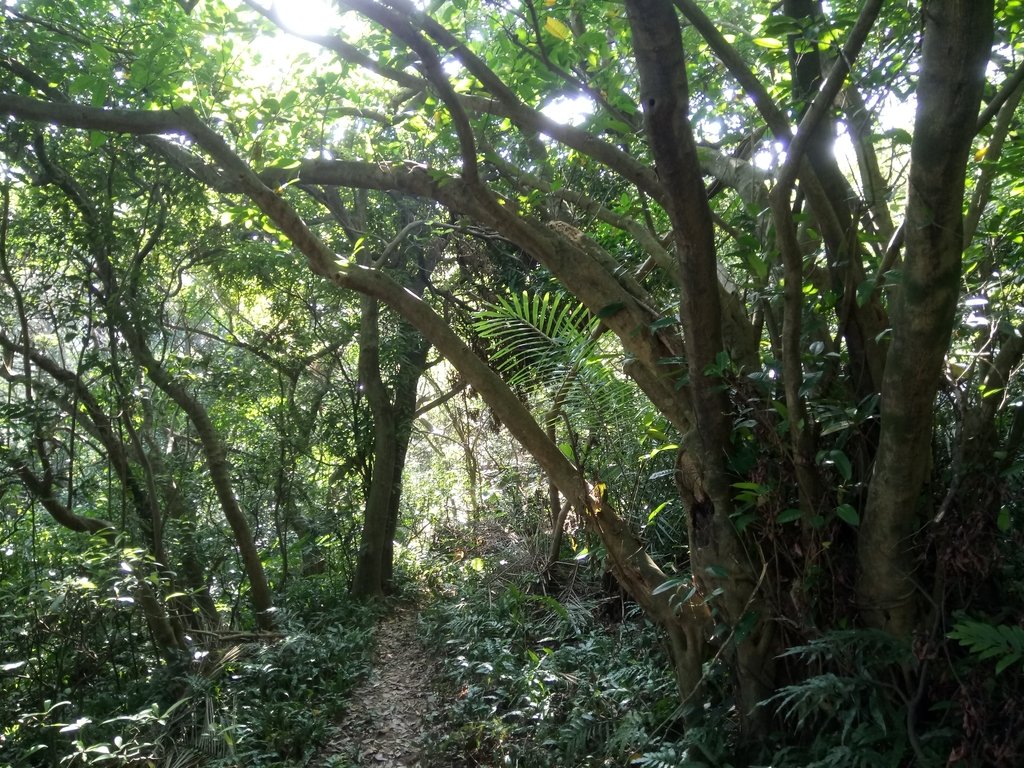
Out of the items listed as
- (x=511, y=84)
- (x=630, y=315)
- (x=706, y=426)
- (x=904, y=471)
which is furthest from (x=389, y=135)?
Answer: (x=904, y=471)

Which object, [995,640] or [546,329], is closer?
[995,640]

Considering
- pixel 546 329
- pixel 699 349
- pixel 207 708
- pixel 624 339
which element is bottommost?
pixel 207 708

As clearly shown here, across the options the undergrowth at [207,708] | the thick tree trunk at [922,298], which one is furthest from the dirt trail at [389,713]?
the thick tree trunk at [922,298]

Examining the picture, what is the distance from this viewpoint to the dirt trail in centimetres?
475

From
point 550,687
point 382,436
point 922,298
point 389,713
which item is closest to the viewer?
point 922,298

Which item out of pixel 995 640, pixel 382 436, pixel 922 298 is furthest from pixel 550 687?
pixel 382 436

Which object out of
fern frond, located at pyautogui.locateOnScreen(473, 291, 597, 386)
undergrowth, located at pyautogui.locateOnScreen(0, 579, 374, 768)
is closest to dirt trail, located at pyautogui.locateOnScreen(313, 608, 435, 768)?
undergrowth, located at pyautogui.locateOnScreen(0, 579, 374, 768)

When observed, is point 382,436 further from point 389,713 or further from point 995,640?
point 995,640

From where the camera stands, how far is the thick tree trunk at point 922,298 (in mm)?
1926

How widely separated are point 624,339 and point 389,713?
3.54 meters

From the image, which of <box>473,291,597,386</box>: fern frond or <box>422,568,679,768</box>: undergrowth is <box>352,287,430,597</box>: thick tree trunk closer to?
<box>422,568,679,768</box>: undergrowth

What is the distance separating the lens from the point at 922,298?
7.28ft

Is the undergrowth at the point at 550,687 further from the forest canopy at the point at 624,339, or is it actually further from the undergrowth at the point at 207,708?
the undergrowth at the point at 207,708

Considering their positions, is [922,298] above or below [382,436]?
below
